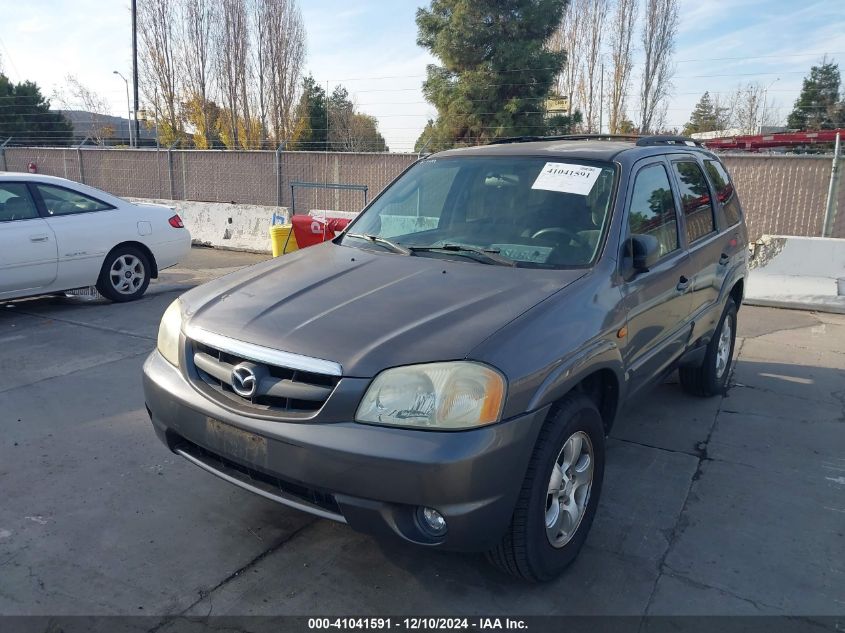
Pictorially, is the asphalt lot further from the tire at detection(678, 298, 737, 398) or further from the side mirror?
the side mirror

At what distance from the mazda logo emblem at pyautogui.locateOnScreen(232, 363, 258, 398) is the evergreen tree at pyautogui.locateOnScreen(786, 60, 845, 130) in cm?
4155

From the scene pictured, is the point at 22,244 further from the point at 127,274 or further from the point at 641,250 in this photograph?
the point at 641,250

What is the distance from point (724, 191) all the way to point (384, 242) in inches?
111

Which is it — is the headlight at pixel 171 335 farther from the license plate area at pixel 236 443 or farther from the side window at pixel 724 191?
the side window at pixel 724 191

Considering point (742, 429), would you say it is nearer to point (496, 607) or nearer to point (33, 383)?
point (496, 607)

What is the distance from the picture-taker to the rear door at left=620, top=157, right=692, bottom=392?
3.38 metres

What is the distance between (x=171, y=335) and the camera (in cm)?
315

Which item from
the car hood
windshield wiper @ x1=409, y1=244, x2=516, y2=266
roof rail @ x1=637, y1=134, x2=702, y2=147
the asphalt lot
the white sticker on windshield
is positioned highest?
roof rail @ x1=637, y1=134, x2=702, y2=147

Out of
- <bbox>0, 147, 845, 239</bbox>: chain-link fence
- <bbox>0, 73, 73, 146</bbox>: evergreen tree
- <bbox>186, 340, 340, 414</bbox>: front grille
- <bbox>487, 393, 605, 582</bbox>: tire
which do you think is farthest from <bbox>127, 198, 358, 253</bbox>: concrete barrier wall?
<bbox>0, 73, 73, 146</bbox>: evergreen tree

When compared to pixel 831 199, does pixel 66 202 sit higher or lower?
lower

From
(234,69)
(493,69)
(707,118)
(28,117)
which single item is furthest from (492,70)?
(707,118)

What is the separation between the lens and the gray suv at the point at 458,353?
2.42 m

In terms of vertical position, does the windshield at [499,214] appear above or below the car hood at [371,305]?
above

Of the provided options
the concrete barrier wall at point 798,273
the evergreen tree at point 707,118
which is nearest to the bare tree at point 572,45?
the evergreen tree at point 707,118
